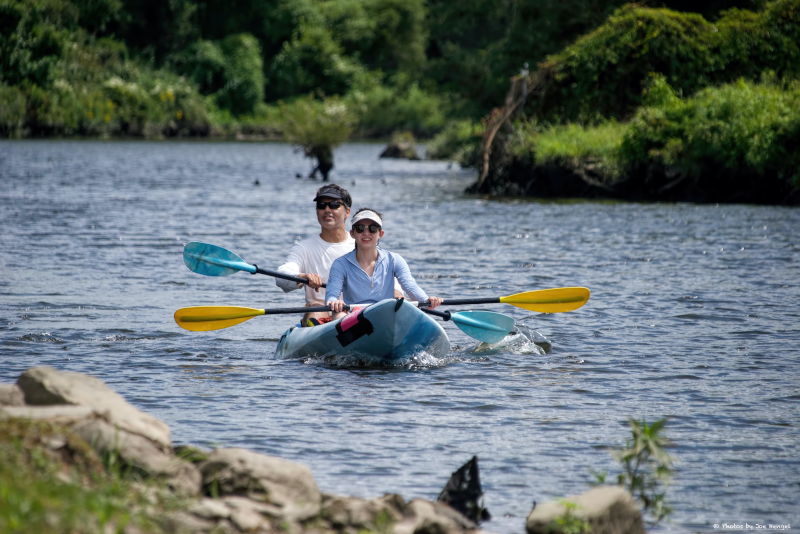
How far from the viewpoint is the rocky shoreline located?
379cm

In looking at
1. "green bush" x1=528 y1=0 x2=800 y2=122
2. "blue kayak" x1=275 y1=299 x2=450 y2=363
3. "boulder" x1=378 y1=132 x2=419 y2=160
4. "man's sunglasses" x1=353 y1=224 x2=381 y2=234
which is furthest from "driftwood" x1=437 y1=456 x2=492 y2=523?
"boulder" x1=378 y1=132 x2=419 y2=160

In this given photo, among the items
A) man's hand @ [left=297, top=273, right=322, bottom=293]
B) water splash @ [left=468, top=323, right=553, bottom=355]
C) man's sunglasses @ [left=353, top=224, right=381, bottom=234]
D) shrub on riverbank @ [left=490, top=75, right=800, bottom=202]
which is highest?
shrub on riverbank @ [left=490, top=75, right=800, bottom=202]

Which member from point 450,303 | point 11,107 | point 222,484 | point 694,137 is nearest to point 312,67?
point 11,107

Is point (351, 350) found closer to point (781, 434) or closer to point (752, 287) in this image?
point (781, 434)

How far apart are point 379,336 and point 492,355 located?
135 centimetres

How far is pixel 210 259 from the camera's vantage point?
9.05 metres

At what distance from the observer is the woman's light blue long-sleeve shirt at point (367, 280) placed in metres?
7.88

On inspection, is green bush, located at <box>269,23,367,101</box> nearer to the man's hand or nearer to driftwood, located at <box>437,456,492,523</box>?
the man's hand

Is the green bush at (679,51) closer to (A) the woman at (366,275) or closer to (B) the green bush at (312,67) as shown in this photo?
(A) the woman at (366,275)

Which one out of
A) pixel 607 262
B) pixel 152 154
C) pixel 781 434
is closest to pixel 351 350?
pixel 781 434

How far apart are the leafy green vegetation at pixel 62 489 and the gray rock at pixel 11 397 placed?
56 cm

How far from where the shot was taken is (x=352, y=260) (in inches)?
→ 311

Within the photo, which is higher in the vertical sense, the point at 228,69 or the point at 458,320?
the point at 228,69

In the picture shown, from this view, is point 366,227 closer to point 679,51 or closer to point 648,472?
point 648,472
